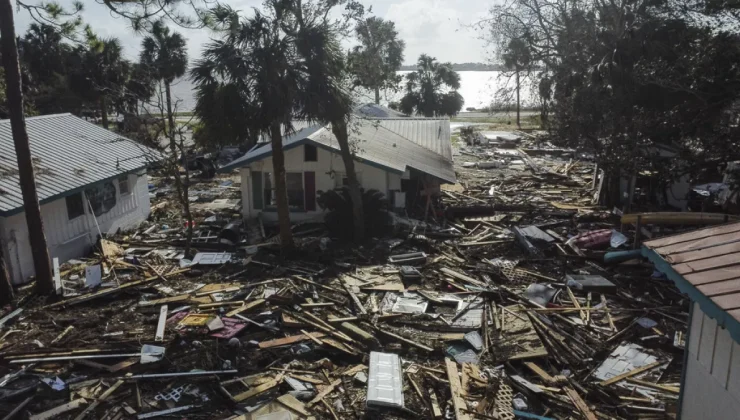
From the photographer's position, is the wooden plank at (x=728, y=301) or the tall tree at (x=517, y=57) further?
the tall tree at (x=517, y=57)

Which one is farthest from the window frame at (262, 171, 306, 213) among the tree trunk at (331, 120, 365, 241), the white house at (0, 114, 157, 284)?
the white house at (0, 114, 157, 284)

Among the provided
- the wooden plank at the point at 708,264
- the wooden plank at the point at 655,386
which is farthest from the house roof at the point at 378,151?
the wooden plank at the point at 708,264

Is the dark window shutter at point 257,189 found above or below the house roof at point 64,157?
below

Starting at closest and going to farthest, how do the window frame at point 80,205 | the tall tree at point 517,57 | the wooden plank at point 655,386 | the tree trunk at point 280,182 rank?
the wooden plank at point 655,386
the tree trunk at point 280,182
the window frame at point 80,205
the tall tree at point 517,57

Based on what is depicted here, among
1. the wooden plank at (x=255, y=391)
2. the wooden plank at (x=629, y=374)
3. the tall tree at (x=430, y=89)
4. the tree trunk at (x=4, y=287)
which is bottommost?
the wooden plank at (x=629, y=374)

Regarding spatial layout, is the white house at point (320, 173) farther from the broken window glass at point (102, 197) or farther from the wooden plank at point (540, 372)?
the wooden plank at point (540, 372)

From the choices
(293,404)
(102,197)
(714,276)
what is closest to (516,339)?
(293,404)

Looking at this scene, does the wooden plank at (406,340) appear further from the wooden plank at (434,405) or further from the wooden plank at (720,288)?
the wooden plank at (720,288)

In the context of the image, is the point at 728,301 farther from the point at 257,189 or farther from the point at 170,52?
the point at 170,52

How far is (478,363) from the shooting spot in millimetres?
10586

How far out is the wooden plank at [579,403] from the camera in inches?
341

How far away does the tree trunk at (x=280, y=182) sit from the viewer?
16.2 meters

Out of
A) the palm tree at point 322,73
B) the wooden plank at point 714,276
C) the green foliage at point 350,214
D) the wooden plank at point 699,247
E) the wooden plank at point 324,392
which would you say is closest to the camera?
the wooden plank at point 714,276

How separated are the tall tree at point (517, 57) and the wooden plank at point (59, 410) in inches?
893
